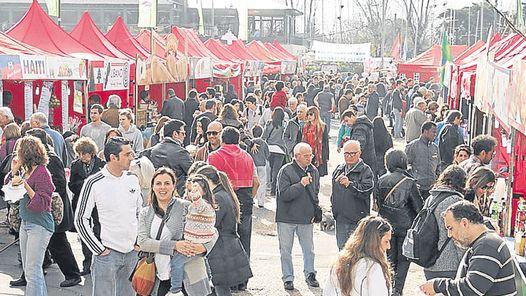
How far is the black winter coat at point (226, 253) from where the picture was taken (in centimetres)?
687

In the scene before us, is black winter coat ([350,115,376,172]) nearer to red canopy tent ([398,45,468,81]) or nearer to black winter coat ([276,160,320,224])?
black winter coat ([276,160,320,224])

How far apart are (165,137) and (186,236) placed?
291 centimetres

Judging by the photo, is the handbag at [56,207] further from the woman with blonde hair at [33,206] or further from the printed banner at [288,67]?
the printed banner at [288,67]

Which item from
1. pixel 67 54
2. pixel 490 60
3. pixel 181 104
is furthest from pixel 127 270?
pixel 181 104

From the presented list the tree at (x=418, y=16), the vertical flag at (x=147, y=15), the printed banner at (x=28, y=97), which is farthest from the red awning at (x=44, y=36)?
the tree at (x=418, y=16)

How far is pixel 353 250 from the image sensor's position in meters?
5.02

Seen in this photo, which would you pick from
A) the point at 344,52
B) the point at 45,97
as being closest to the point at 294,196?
the point at 45,97

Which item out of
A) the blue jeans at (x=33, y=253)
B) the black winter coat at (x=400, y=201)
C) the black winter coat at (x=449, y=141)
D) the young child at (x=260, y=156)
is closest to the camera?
the blue jeans at (x=33, y=253)

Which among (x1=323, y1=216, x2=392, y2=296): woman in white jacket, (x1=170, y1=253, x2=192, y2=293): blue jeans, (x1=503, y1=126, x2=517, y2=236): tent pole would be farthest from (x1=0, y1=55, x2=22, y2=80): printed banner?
(x1=323, y1=216, x2=392, y2=296): woman in white jacket

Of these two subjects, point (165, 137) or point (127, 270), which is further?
point (165, 137)

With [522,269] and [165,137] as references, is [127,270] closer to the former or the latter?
[165,137]

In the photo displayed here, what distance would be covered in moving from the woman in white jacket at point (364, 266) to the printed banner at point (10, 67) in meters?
8.22

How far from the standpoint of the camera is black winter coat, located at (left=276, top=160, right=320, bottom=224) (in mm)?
8609

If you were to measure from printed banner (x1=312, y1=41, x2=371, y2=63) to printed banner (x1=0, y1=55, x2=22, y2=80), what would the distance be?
37.8m
